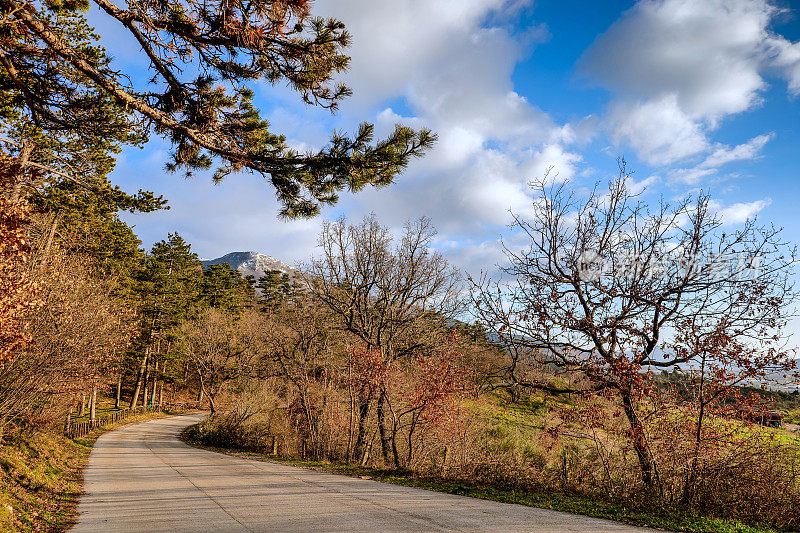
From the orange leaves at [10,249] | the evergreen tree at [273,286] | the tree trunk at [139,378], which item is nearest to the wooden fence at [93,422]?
the tree trunk at [139,378]

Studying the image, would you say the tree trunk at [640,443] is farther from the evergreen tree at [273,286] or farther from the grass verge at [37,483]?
the evergreen tree at [273,286]

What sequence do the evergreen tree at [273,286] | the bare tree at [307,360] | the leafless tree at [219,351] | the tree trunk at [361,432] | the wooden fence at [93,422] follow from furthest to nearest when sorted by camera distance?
the evergreen tree at [273,286]
the leafless tree at [219,351]
the wooden fence at [93,422]
the bare tree at [307,360]
the tree trunk at [361,432]

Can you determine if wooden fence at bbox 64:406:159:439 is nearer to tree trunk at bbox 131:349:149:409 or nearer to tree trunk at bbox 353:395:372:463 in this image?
tree trunk at bbox 131:349:149:409

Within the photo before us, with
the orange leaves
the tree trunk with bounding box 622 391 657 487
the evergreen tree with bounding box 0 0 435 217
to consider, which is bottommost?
the tree trunk with bounding box 622 391 657 487

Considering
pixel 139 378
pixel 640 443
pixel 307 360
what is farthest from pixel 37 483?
pixel 139 378

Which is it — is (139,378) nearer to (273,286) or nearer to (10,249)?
(273,286)

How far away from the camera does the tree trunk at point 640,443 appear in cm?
806

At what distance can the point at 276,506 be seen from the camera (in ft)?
28.1

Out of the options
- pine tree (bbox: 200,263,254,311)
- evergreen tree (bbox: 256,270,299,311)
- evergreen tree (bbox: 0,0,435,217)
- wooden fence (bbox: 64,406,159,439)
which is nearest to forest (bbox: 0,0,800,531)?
evergreen tree (bbox: 0,0,435,217)

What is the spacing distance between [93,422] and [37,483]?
2095 cm

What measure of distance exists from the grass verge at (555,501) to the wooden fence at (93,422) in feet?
53.7

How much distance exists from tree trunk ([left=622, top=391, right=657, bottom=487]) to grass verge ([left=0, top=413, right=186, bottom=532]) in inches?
435

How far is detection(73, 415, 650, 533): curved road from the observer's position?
23.1 feet

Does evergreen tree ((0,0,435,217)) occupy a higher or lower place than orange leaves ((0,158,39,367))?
higher
